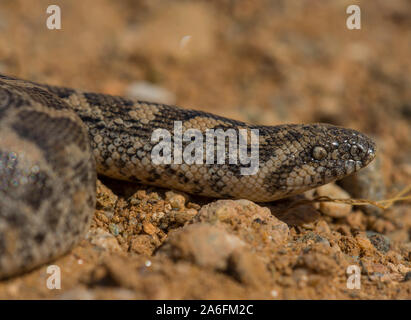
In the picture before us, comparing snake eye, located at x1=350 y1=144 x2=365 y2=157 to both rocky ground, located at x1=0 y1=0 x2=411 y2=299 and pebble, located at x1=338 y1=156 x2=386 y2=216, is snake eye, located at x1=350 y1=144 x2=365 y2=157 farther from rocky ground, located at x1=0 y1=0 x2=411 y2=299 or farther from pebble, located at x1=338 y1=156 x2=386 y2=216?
pebble, located at x1=338 y1=156 x2=386 y2=216

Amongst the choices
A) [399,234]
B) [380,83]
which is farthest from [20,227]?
[380,83]

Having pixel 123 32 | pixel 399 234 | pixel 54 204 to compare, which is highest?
pixel 123 32

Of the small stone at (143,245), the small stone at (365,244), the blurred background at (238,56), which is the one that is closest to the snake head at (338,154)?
the small stone at (365,244)

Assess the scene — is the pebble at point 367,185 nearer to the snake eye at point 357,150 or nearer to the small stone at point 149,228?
the snake eye at point 357,150

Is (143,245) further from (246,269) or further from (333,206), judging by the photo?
(333,206)
